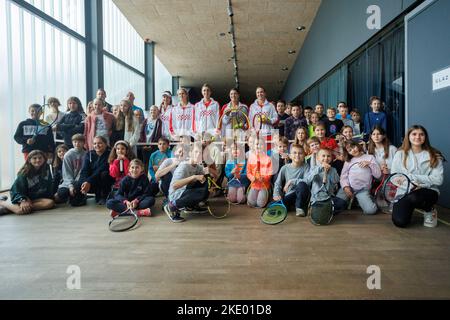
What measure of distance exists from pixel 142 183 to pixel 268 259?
210 centimetres

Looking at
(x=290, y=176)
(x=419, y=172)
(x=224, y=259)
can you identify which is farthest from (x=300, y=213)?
(x=224, y=259)

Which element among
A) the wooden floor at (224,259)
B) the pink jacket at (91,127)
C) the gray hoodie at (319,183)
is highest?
the pink jacket at (91,127)

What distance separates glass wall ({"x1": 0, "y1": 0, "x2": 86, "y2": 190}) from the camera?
15.2 ft

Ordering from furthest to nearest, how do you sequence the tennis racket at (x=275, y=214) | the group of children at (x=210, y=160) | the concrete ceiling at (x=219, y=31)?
1. the concrete ceiling at (x=219, y=31)
2. the group of children at (x=210, y=160)
3. the tennis racket at (x=275, y=214)

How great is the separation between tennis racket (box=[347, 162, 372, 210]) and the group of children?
Answer: 0.02 m

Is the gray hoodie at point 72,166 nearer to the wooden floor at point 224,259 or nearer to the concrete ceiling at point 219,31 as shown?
the wooden floor at point 224,259

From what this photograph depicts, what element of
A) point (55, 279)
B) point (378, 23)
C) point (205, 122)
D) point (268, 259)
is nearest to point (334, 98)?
point (378, 23)

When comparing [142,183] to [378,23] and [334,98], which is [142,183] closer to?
[378,23]

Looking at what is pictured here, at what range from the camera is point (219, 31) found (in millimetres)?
9336

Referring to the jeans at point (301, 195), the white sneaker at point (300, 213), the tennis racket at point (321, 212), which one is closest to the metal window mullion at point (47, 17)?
the jeans at point (301, 195)

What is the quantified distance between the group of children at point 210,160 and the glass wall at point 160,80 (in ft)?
25.1

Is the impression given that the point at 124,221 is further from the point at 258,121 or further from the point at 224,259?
the point at 258,121

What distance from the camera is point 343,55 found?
20.8 ft

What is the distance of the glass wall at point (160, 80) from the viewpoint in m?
12.8
